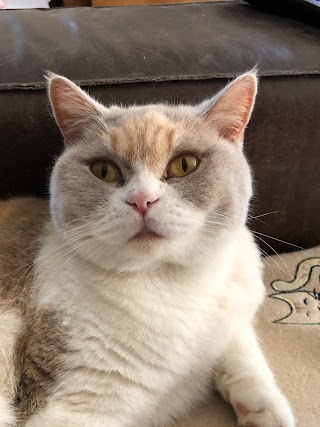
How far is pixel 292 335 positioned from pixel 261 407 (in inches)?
12.0

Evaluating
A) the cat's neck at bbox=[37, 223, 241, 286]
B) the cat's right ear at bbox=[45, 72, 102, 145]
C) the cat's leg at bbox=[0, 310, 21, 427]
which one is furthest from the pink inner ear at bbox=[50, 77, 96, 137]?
the cat's leg at bbox=[0, 310, 21, 427]

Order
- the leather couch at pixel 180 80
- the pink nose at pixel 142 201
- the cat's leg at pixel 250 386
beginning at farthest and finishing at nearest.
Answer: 1. the leather couch at pixel 180 80
2. the cat's leg at pixel 250 386
3. the pink nose at pixel 142 201

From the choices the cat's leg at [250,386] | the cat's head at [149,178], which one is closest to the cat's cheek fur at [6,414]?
the cat's head at [149,178]

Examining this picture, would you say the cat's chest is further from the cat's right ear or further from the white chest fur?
the cat's right ear

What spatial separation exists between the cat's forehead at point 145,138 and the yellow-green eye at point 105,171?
0.09 ft

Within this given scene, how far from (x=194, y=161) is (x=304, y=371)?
1.74ft

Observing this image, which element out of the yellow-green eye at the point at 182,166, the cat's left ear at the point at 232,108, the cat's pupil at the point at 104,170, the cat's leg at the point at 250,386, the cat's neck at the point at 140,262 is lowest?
the cat's leg at the point at 250,386

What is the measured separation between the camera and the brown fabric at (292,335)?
99 cm

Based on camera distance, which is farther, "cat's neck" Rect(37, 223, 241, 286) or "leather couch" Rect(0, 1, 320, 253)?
"leather couch" Rect(0, 1, 320, 253)

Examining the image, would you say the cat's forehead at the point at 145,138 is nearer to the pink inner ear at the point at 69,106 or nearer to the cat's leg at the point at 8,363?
the pink inner ear at the point at 69,106

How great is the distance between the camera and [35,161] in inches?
45.7

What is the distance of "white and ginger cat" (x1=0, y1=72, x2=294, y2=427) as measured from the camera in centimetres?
85

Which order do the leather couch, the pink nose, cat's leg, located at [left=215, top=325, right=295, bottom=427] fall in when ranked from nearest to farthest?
the pink nose
cat's leg, located at [left=215, top=325, right=295, bottom=427]
the leather couch

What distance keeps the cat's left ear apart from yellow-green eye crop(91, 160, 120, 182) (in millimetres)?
201
